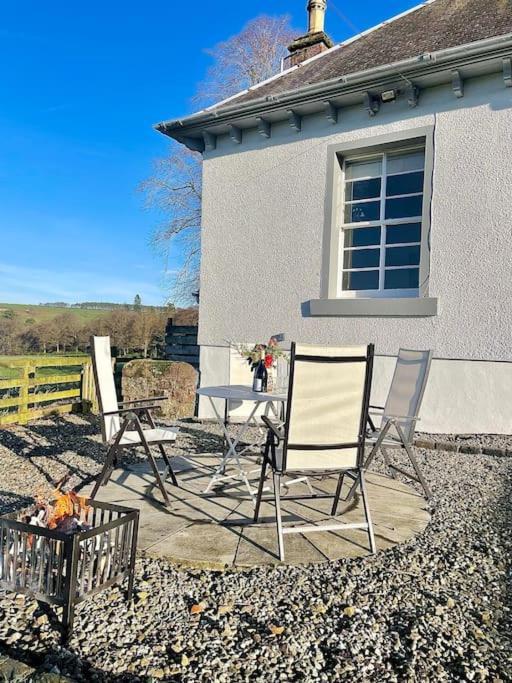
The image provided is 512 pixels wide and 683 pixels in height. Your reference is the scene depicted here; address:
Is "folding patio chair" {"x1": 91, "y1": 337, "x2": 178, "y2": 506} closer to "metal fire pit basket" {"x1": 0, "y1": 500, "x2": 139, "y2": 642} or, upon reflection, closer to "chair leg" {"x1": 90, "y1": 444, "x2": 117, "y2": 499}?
"chair leg" {"x1": 90, "y1": 444, "x2": 117, "y2": 499}

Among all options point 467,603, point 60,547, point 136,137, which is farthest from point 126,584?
point 136,137

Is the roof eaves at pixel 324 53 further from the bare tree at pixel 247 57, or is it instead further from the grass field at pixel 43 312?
the bare tree at pixel 247 57

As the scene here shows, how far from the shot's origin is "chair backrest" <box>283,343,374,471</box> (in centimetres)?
306

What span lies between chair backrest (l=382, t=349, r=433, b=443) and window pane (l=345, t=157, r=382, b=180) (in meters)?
3.61

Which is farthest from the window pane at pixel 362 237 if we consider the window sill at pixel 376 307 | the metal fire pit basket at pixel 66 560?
the metal fire pit basket at pixel 66 560

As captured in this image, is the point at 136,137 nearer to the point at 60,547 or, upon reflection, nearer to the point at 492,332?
the point at 492,332

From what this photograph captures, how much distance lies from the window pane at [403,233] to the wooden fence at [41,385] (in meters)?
5.55

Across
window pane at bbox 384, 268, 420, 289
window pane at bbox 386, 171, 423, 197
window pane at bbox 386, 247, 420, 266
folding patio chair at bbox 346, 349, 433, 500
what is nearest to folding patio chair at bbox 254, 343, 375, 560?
folding patio chair at bbox 346, 349, 433, 500

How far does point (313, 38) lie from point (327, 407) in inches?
369

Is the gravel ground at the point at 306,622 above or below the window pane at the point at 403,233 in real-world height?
below

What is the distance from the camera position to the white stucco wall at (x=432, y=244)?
21.1 ft

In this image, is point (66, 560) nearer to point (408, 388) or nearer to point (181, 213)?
point (408, 388)

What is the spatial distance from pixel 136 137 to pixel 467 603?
18583mm

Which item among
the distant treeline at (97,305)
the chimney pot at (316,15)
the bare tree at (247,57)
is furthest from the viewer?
the bare tree at (247,57)
